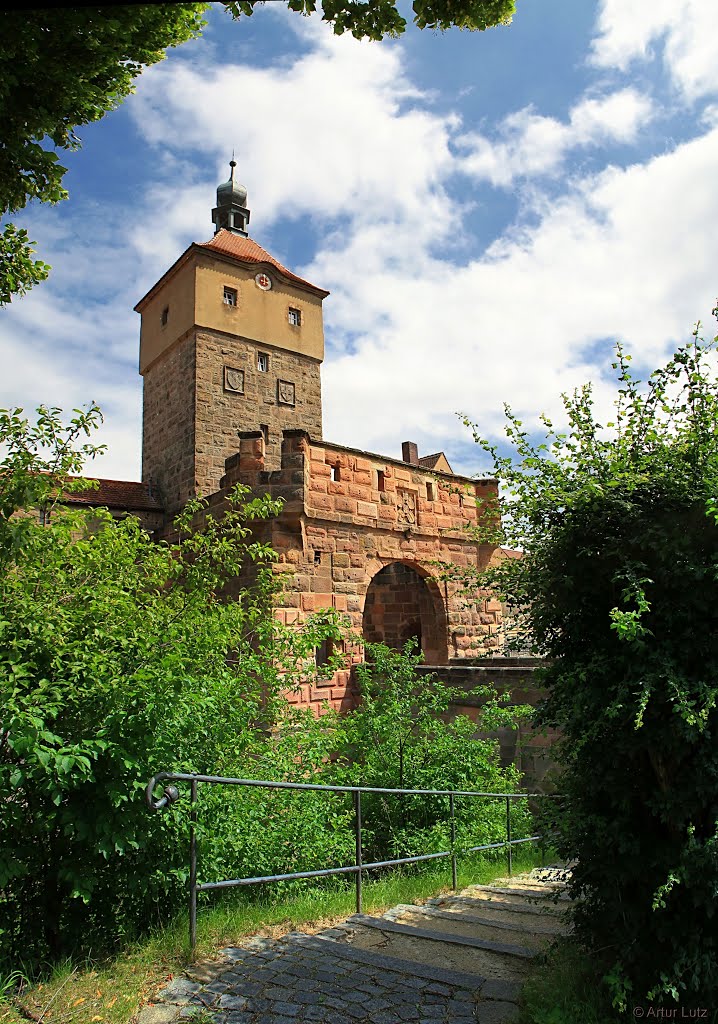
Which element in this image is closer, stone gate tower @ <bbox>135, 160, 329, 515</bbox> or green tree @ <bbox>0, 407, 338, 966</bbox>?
green tree @ <bbox>0, 407, 338, 966</bbox>

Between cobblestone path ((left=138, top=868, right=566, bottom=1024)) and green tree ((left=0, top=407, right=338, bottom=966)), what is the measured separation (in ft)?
2.50

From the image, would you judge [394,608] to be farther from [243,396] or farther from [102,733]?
[102,733]

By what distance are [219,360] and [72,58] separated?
61.0 ft

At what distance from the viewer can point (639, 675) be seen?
123 inches

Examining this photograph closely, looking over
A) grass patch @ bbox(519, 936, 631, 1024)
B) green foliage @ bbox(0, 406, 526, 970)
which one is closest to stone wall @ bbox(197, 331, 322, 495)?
green foliage @ bbox(0, 406, 526, 970)

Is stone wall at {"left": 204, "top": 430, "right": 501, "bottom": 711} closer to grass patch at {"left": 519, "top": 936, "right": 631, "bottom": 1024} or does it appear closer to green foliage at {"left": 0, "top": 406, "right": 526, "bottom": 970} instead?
green foliage at {"left": 0, "top": 406, "right": 526, "bottom": 970}

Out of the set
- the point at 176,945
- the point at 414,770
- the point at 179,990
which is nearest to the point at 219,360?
the point at 414,770

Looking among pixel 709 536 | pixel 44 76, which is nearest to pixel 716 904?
pixel 709 536

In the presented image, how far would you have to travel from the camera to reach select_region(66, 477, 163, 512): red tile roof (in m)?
17.8

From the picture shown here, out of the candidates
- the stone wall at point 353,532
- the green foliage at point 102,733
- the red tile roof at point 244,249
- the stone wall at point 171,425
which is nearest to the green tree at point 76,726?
the green foliage at point 102,733

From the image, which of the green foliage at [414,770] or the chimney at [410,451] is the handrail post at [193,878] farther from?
the chimney at [410,451]

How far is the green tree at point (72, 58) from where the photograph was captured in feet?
11.5

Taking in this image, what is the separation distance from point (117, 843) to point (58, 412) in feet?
7.75

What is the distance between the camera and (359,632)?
10.7 metres
